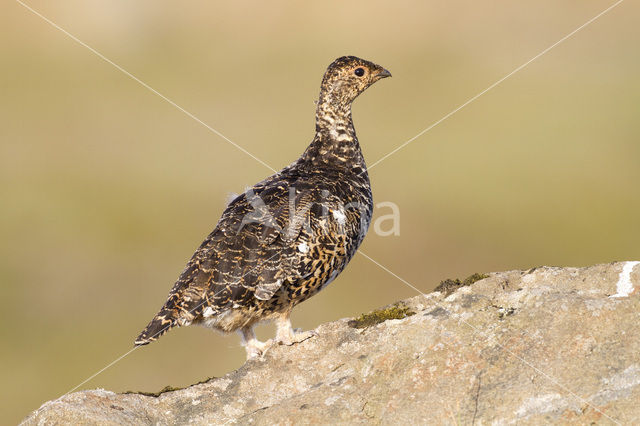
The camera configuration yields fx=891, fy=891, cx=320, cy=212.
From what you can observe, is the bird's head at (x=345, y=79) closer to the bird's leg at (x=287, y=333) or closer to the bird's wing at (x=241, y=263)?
the bird's wing at (x=241, y=263)

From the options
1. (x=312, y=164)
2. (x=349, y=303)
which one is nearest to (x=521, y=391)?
(x=312, y=164)

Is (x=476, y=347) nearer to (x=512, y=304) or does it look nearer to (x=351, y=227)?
(x=512, y=304)

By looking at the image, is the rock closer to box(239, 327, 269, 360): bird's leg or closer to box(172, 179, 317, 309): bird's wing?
box(239, 327, 269, 360): bird's leg

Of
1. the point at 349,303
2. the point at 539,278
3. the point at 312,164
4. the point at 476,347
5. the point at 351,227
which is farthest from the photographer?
the point at 349,303

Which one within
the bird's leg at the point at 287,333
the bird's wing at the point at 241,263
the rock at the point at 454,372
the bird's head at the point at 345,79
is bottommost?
the rock at the point at 454,372

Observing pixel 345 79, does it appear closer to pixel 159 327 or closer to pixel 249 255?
pixel 249 255

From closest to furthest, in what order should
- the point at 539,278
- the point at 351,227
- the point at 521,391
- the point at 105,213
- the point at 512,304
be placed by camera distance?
the point at 521,391
the point at 512,304
the point at 539,278
the point at 351,227
the point at 105,213

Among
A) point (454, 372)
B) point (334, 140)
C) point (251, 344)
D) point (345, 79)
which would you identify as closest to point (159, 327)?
point (251, 344)

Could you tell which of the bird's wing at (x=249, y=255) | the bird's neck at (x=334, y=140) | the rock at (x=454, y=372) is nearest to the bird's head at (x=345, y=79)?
the bird's neck at (x=334, y=140)

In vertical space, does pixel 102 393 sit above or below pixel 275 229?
below
